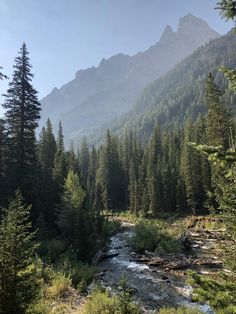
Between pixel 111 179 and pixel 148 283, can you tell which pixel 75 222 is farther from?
pixel 111 179

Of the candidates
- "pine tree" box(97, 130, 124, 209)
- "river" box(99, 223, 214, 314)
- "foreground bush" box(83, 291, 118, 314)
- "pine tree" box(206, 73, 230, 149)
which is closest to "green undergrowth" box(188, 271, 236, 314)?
"foreground bush" box(83, 291, 118, 314)

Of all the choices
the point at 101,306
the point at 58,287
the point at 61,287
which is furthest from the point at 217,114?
the point at 101,306

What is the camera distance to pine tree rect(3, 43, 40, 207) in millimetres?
31859

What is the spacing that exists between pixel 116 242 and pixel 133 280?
16139mm

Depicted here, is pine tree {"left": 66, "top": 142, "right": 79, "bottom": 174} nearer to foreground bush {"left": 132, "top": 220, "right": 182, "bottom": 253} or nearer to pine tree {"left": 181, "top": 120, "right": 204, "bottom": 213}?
foreground bush {"left": 132, "top": 220, "right": 182, "bottom": 253}

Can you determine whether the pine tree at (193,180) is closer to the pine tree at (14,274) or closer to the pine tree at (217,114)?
the pine tree at (217,114)

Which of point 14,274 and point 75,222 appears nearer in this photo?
point 14,274

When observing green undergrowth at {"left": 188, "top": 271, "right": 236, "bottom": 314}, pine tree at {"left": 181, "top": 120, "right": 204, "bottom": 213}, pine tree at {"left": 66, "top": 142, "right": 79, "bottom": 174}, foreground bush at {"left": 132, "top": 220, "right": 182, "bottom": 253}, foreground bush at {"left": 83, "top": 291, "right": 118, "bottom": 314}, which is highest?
pine tree at {"left": 66, "top": 142, "right": 79, "bottom": 174}

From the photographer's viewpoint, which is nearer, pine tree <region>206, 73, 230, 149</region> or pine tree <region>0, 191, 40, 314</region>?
pine tree <region>0, 191, 40, 314</region>

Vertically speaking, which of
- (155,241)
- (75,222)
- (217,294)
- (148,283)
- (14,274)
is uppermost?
(75,222)

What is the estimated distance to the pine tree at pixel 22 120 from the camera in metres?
31.9

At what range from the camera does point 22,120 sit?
3259 centimetres

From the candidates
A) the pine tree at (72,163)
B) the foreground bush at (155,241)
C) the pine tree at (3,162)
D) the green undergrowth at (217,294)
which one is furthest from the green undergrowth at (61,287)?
the pine tree at (72,163)

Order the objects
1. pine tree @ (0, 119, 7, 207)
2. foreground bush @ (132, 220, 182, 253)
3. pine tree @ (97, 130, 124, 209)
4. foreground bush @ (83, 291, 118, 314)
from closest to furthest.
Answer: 1. foreground bush @ (83, 291, 118, 314)
2. pine tree @ (0, 119, 7, 207)
3. foreground bush @ (132, 220, 182, 253)
4. pine tree @ (97, 130, 124, 209)
